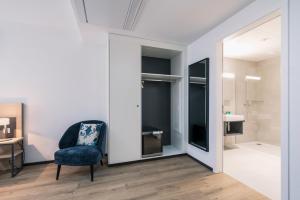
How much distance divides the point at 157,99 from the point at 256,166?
7.91 feet

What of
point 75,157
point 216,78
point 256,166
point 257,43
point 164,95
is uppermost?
point 257,43

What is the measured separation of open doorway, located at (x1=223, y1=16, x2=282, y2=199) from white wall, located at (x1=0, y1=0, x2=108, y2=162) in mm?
3021

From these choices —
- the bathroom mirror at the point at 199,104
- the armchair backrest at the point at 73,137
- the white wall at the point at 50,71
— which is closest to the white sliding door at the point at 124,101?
the armchair backrest at the point at 73,137

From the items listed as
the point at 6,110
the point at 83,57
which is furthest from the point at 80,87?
the point at 6,110

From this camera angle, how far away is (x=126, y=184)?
220cm

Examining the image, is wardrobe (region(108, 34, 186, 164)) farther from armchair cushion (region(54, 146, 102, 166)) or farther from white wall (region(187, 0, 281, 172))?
white wall (region(187, 0, 281, 172))

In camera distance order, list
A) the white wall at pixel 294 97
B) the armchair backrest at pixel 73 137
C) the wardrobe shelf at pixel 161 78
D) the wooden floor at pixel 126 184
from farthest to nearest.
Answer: the wardrobe shelf at pixel 161 78 → the armchair backrest at pixel 73 137 → the wooden floor at pixel 126 184 → the white wall at pixel 294 97

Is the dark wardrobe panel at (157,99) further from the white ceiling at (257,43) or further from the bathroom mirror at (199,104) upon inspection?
the white ceiling at (257,43)

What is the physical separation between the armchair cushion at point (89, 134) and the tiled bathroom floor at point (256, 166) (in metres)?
2.39

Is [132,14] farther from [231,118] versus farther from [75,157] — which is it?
[231,118]

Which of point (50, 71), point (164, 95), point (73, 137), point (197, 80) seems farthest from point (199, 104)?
point (50, 71)

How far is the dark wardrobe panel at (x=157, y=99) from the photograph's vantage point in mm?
3635

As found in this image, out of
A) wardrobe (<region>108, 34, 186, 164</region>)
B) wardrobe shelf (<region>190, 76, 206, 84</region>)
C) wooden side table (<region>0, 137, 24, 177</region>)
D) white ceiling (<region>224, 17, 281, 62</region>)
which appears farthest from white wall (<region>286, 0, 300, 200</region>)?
wooden side table (<region>0, 137, 24, 177</region>)

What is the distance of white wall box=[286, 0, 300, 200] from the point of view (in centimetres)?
147
